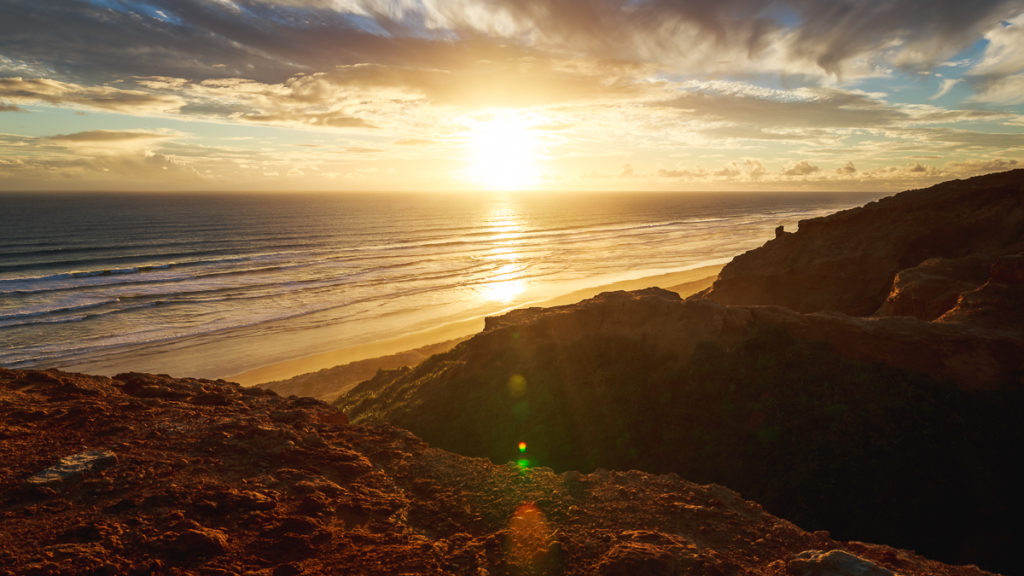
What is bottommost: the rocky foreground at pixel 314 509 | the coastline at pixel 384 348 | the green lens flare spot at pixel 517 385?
the coastline at pixel 384 348

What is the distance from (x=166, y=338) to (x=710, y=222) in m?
110

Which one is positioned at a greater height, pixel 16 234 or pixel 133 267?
pixel 16 234

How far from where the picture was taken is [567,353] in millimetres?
16078

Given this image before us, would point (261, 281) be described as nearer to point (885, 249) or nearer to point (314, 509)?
point (314, 509)

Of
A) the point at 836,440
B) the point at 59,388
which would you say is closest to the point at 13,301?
the point at 59,388

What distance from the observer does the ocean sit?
30719mm

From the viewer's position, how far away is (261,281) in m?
48.1

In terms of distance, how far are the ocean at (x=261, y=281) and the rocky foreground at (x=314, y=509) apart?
21598 millimetres

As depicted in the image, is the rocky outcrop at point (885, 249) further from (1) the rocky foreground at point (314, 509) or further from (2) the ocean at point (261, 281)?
(2) the ocean at point (261, 281)

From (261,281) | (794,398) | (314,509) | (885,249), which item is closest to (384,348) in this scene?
(261,281)

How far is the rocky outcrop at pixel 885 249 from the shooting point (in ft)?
58.5

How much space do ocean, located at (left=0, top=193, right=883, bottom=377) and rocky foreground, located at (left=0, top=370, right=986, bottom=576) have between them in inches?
850

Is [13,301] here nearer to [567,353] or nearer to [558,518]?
[567,353]

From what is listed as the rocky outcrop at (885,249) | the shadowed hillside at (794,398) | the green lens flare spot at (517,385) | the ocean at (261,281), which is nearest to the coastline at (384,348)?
the ocean at (261,281)
